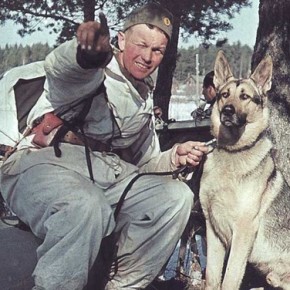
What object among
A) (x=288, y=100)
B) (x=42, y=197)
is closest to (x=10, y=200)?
(x=42, y=197)

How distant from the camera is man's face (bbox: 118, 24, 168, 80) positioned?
359 cm

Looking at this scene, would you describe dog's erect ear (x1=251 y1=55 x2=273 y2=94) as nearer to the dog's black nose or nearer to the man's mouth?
the dog's black nose

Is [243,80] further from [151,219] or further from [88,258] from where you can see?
[88,258]

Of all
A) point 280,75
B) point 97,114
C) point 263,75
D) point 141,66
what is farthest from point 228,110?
point 280,75

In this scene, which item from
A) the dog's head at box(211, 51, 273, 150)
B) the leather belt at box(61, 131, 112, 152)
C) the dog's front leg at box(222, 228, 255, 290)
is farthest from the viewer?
the dog's head at box(211, 51, 273, 150)

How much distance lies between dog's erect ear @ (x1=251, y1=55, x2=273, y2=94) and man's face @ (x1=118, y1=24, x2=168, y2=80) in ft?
3.16

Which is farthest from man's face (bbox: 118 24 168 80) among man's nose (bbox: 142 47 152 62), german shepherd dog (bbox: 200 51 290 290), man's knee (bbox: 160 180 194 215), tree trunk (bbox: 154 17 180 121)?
tree trunk (bbox: 154 17 180 121)

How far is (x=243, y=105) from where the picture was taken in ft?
14.1

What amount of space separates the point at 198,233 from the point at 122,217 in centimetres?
141

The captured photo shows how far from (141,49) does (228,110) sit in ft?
2.92

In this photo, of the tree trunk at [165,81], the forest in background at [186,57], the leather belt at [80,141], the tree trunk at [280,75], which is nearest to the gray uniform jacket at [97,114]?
the leather belt at [80,141]

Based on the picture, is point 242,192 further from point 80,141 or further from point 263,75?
point 80,141

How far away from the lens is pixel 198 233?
4.95 meters

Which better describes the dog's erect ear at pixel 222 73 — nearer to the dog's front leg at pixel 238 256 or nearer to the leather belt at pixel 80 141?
the dog's front leg at pixel 238 256
